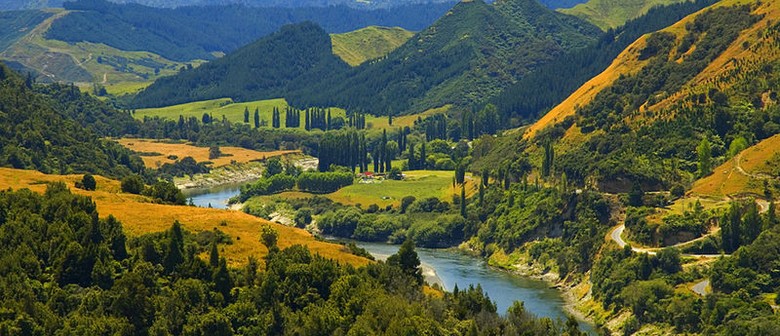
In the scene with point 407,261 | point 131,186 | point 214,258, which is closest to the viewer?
point 214,258

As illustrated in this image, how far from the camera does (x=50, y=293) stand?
128 m

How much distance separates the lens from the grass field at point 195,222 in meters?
151

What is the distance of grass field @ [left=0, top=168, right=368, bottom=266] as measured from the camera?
494 ft

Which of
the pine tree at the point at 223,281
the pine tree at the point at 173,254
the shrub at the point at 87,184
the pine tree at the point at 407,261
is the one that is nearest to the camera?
the pine tree at the point at 223,281

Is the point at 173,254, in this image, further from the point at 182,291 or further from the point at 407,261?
the point at 407,261

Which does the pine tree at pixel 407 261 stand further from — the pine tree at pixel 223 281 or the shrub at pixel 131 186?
the shrub at pixel 131 186

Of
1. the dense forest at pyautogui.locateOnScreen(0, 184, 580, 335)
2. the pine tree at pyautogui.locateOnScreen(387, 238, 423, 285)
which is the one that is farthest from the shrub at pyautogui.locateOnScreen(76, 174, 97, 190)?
the pine tree at pyautogui.locateOnScreen(387, 238, 423, 285)

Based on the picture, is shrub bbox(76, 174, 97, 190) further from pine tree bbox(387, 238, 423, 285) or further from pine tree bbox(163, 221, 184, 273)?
pine tree bbox(387, 238, 423, 285)

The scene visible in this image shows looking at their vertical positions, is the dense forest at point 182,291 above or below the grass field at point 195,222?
below

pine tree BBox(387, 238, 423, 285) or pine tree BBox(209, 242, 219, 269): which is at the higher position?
pine tree BBox(209, 242, 219, 269)

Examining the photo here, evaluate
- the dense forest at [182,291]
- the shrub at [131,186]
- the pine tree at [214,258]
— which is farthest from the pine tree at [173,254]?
the shrub at [131,186]

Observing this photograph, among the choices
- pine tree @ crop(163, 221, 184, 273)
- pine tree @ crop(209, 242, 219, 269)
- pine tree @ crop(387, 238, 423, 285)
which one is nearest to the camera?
pine tree @ crop(163, 221, 184, 273)

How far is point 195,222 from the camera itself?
16012cm

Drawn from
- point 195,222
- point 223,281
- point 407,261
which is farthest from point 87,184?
point 223,281
